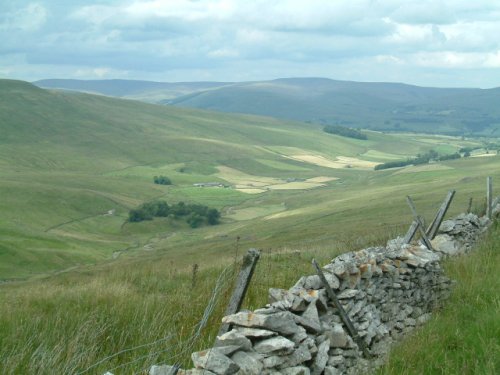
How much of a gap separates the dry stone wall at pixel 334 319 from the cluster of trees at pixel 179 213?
11474 centimetres

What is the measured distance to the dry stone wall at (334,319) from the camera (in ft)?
20.1

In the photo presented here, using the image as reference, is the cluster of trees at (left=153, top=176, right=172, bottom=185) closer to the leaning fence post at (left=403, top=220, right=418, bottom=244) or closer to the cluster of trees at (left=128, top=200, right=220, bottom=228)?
the cluster of trees at (left=128, top=200, right=220, bottom=228)

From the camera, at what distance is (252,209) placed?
133875 millimetres

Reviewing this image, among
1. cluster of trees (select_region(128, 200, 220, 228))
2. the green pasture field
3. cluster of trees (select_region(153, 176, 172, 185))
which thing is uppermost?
the green pasture field

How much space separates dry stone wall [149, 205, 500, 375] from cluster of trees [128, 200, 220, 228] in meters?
115

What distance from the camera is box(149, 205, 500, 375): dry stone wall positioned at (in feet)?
20.1

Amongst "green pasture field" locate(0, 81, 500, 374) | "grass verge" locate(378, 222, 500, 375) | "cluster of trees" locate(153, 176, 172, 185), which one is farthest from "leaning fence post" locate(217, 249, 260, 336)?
"cluster of trees" locate(153, 176, 172, 185)

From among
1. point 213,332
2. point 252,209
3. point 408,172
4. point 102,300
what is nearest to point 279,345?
point 213,332

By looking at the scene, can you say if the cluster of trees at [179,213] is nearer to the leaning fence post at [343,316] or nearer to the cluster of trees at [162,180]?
the cluster of trees at [162,180]

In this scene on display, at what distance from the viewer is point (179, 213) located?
131125 mm

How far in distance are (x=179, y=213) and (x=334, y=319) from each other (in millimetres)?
124292

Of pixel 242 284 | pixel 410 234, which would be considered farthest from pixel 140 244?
pixel 242 284

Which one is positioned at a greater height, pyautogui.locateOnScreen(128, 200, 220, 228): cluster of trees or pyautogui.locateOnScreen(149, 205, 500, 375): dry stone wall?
pyautogui.locateOnScreen(149, 205, 500, 375): dry stone wall

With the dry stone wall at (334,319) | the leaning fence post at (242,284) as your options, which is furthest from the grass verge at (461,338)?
the leaning fence post at (242,284)
